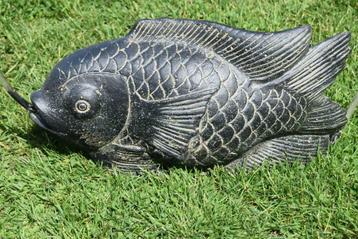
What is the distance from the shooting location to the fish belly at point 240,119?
2871 millimetres

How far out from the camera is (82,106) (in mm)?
2871

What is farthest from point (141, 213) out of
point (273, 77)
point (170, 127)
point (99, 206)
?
point (273, 77)

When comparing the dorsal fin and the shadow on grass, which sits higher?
the dorsal fin

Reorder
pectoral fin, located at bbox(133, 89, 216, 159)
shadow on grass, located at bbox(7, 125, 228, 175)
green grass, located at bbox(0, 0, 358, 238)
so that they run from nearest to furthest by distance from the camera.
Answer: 1. pectoral fin, located at bbox(133, 89, 216, 159)
2. green grass, located at bbox(0, 0, 358, 238)
3. shadow on grass, located at bbox(7, 125, 228, 175)

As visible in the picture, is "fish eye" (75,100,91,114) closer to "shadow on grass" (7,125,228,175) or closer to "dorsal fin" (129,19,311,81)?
"shadow on grass" (7,125,228,175)

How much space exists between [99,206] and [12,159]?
24.3 inches

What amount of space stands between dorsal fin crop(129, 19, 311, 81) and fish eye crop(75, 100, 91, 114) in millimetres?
379

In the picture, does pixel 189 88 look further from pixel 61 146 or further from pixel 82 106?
pixel 61 146

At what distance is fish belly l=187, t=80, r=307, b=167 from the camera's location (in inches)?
113

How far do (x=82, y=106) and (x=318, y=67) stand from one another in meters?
1.07

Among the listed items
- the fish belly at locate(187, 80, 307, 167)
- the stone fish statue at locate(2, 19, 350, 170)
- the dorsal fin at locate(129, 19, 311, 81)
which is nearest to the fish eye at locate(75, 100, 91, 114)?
the stone fish statue at locate(2, 19, 350, 170)

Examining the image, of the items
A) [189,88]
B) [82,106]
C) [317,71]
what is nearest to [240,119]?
[189,88]

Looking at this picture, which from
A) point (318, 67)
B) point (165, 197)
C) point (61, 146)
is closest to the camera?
point (318, 67)

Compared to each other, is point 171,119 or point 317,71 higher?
point 317,71
